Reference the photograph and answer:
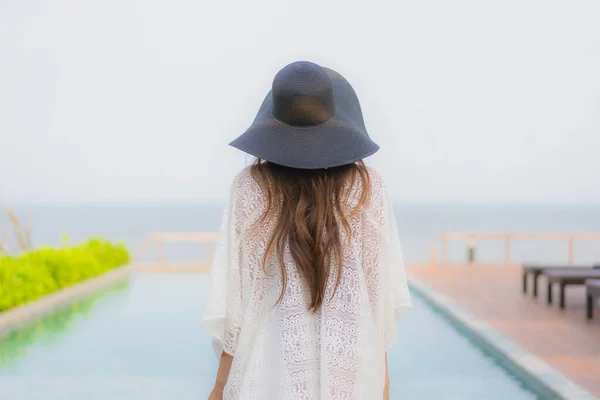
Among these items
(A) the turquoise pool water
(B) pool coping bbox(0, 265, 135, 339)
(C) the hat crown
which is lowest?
(A) the turquoise pool water

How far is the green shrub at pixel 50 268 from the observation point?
743cm

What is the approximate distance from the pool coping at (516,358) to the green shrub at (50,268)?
13.1 feet

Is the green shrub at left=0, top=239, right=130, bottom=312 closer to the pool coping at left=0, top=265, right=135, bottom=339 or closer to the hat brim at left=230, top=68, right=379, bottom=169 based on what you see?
the pool coping at left=0, top=265, right=135, bottom=339

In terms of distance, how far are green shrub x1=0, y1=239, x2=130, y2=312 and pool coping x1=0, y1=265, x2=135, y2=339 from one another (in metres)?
0.09

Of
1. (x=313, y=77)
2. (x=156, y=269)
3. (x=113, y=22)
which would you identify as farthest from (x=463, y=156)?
(x=313, y=77)

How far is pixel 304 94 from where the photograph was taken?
169 centimetres

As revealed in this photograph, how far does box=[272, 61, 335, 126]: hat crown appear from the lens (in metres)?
1.69

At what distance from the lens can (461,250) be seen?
40.9 metres

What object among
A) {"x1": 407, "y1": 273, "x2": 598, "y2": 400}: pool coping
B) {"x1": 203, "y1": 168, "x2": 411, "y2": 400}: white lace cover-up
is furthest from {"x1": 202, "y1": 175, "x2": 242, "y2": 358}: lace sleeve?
{"x1": 407, "y1": 273, "x2": 598, "y2": 400}: pool coping

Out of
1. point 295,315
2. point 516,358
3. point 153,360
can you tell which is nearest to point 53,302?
point 153,360

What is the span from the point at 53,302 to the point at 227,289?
684cm

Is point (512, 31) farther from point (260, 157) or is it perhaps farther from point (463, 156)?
point (260, 157)

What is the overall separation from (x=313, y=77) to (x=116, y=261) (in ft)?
34.0

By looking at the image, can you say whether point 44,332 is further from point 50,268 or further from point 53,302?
point 50,268
